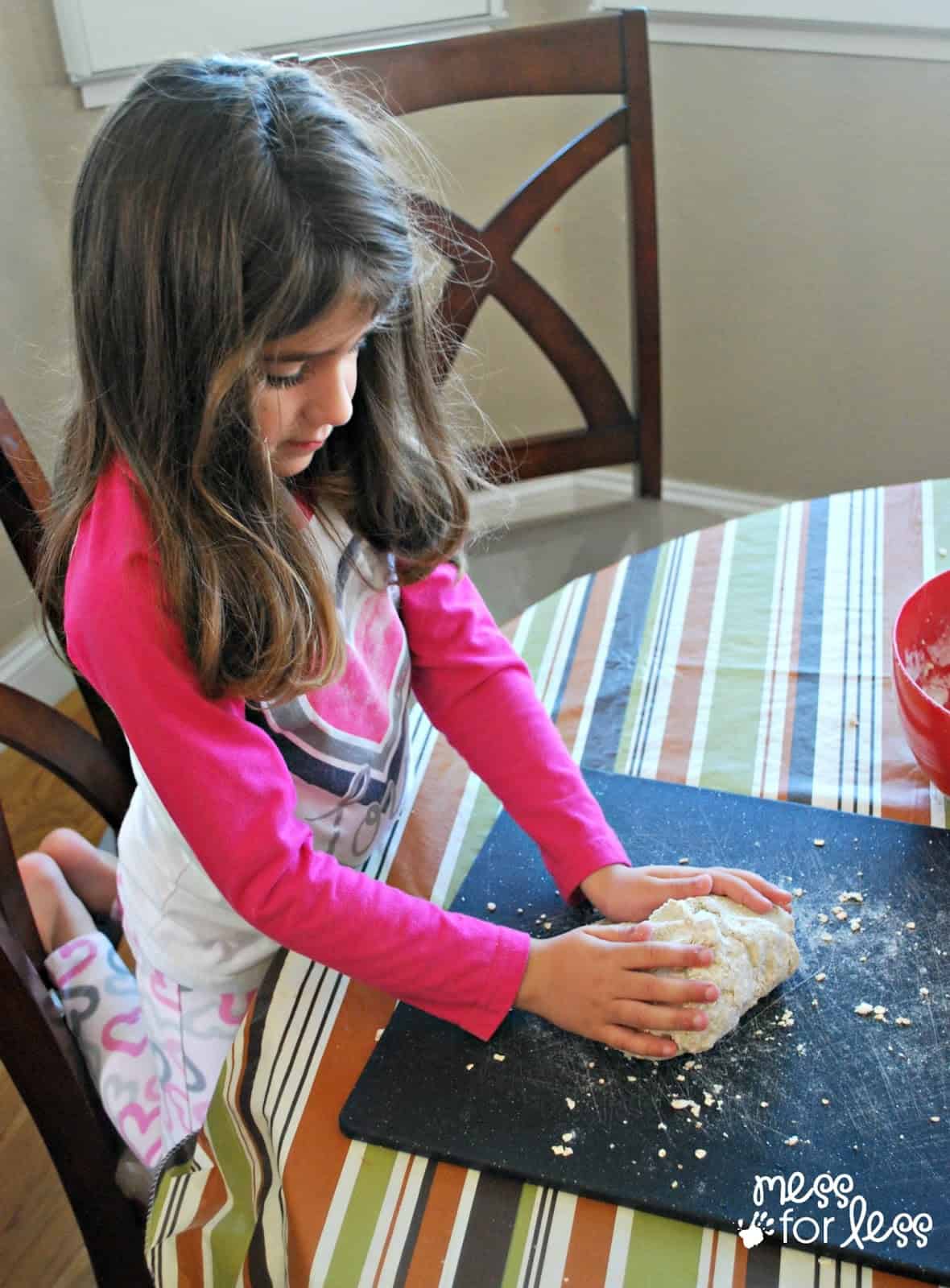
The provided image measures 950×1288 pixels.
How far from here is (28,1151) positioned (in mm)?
1545

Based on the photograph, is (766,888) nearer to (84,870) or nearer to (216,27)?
(84,870)

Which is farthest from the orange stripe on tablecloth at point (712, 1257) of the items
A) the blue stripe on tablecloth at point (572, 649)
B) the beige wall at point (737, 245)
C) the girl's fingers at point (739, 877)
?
the beige wall at point (737, 245)

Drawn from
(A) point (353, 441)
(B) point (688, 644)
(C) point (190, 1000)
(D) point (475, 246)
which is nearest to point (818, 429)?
(D) point (475, 246)

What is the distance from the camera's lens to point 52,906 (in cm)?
111

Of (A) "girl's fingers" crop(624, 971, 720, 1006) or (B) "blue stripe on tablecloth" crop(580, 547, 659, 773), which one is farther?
(B) "blue stripe on tablecloth" crop(580, 547, 659, 773)

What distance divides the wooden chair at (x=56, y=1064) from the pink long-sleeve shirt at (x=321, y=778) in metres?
0.09

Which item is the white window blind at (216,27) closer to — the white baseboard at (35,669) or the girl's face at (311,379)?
the white baseboard at (35,669)

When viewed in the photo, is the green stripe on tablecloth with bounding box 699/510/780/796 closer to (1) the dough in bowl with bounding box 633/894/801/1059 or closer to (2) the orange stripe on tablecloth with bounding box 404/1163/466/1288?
(1) the dough in bowl with bounding box 633/894/801/1059

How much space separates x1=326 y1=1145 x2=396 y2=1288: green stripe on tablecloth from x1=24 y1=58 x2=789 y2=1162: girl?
100mm

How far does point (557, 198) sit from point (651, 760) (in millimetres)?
768

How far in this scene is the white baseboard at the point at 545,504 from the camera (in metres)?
2.15

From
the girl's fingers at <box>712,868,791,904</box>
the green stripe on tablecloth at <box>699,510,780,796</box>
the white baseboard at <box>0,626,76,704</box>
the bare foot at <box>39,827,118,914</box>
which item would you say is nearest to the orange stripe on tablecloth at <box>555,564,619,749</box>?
the green stripe on tablecloth at <box>699,510,780,796</box>

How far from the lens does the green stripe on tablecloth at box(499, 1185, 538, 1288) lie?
0.63 m

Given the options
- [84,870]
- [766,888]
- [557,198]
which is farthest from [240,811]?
[557,198]
